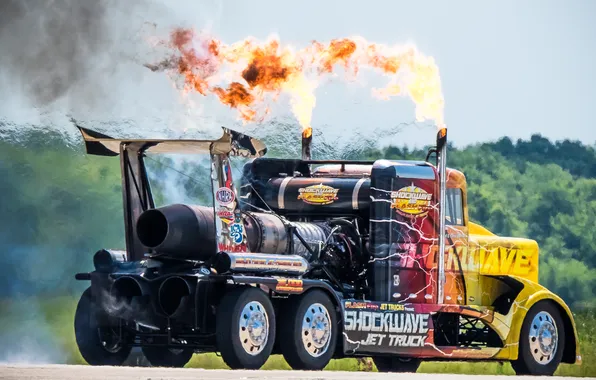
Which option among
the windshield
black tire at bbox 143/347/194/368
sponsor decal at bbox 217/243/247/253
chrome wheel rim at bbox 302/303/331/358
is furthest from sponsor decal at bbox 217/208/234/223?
the windshield

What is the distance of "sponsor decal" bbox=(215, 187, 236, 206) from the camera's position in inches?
947

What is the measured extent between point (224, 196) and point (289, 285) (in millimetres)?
1574

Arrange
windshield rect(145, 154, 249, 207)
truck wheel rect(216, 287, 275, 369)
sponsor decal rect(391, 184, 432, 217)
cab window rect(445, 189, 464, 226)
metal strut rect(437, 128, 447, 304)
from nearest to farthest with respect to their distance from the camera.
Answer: truck wheel rect(216, 287, 275, 369) → sponsor decal rect(391, 184, 432, 217) → metal strut rect(437, 128, 447, 304) → cab window rect(445, 189, 464, 226) → windshield rect(145, 154, 249, 207)

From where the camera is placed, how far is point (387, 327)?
25.9 m

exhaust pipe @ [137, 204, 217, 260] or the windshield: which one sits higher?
the windshield

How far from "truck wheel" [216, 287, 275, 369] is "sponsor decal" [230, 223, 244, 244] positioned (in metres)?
0.93

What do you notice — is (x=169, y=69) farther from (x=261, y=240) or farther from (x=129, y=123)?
(x=261, y=240)

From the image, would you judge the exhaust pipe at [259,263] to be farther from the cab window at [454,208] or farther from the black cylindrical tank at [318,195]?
the cab window at [454,208]

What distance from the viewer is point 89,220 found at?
101 feet

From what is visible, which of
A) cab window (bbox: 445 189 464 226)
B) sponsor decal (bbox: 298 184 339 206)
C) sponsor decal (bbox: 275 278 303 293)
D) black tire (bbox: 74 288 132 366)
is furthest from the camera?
cab window (bbox: 445 189 464 226)

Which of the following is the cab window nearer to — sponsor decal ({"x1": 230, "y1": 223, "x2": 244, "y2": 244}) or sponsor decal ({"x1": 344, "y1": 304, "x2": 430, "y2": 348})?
sponsor decal ({"x1": 344, "y1": 304, "x2": 430, "y2": 348})

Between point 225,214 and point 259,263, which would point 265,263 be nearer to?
point 259,263

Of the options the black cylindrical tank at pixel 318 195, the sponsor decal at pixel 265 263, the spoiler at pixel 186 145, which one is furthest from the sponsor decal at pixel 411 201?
the spoiler at pixel 186 145

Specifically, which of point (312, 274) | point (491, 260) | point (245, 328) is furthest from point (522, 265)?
point (245, 328)
